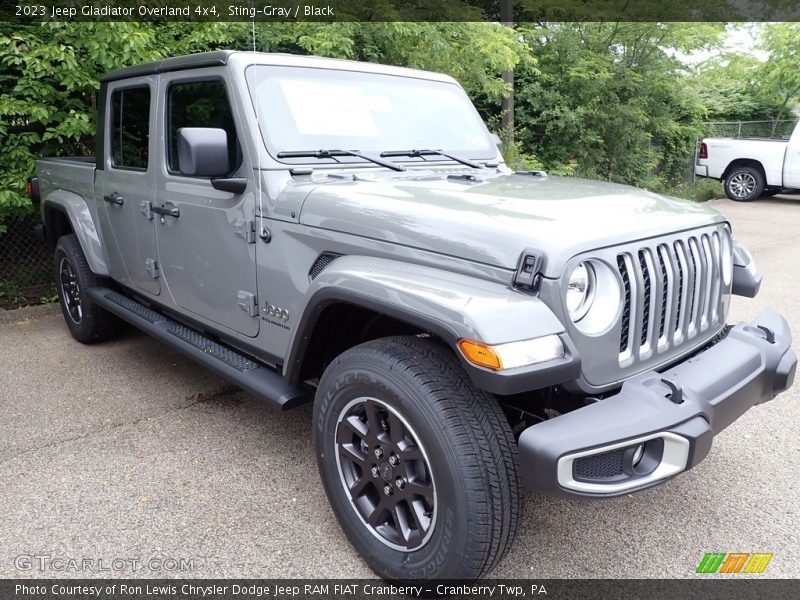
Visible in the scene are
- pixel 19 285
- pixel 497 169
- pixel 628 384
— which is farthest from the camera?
pixel 19 285

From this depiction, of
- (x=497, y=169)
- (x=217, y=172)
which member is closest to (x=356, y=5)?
(x=497, y=169)

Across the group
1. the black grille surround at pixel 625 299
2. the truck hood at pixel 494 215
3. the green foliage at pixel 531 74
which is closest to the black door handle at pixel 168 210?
the truck hood at pixel 494 215

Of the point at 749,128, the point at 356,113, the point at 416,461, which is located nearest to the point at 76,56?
the point at 356,113

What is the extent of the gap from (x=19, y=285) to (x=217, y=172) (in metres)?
4.82

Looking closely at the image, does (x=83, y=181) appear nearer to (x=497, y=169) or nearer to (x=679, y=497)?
(x=497, y=169)

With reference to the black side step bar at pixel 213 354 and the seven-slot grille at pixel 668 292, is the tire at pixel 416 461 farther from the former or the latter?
the seven-slot grille at pixel 668 292

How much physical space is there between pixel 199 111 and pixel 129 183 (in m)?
0.90

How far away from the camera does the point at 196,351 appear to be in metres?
3.43

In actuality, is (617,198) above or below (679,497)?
above

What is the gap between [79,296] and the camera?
4922 millimetres

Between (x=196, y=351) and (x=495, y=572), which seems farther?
(x=196, y=351)

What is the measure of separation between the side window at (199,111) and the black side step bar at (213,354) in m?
0.93

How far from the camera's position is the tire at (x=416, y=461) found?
207 cm

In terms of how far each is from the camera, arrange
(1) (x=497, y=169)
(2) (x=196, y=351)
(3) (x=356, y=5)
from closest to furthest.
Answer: (2) (x=196, y=351) < (1) (x=497, y=169) < (3) (x=356, y=5)
